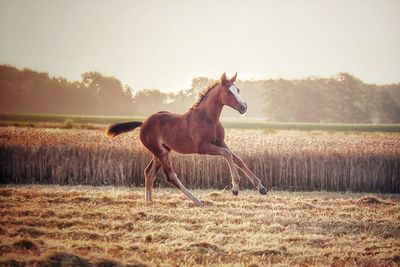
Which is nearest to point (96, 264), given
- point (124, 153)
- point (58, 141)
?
point (124, 153)

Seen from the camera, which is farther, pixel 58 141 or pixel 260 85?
pixel 260 85

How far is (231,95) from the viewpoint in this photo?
9.16 m

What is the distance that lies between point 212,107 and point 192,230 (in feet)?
9.10

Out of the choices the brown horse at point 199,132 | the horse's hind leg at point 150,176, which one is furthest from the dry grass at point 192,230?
the brown horse at point 199,132

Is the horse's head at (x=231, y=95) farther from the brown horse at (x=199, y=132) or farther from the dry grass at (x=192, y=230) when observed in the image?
the dry grass at (x=192, y=230)

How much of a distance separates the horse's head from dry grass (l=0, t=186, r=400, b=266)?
6.24ft

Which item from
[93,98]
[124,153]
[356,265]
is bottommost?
[356,265]

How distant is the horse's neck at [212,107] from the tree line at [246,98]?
1650 centimetres

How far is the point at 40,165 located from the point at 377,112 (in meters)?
39.0

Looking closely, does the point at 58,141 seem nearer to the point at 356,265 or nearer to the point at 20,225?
the point at 20,225

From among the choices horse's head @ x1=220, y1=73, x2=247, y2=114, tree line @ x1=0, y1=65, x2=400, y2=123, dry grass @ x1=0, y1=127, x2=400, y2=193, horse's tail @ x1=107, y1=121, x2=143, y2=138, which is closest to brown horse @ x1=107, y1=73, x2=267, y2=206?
horse's head @ x1=220, y1=73, x2=247, y2=114

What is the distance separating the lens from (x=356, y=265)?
596 centimetres

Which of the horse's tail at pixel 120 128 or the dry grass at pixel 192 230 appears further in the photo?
the horse's tail at pixel 120 128

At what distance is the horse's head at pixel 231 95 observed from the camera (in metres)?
9.02
